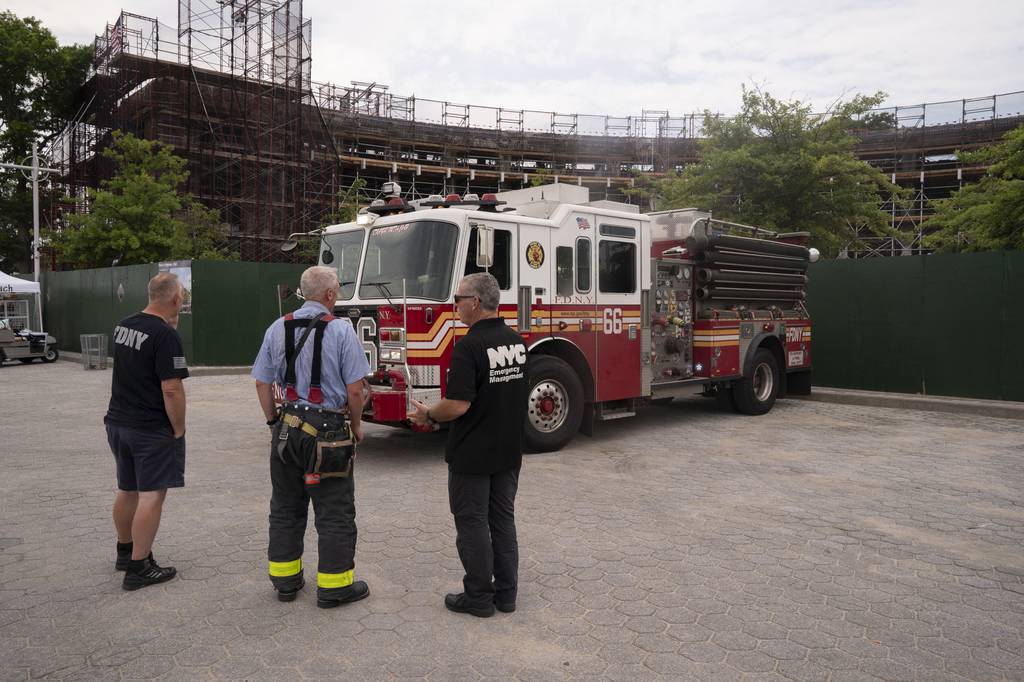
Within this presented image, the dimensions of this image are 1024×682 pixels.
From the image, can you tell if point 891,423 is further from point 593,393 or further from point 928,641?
point 928,641

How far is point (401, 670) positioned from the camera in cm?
345

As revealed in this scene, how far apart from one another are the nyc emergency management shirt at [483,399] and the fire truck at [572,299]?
11.3 ft

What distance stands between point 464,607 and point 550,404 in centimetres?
454

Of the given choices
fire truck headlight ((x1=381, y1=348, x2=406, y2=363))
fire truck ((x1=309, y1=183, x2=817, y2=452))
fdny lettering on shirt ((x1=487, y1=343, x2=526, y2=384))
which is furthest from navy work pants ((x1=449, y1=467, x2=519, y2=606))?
fire truck headlight ((x1=381, y1=348, x2=406, y2=363))

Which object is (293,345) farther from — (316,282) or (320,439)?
(320,439)

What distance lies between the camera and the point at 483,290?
4.02 meters

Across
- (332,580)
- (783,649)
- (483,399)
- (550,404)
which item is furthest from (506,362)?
(550,404)

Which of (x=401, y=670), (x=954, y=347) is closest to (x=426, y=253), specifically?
(x=401, y=670)

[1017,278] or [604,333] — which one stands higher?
[1017,278]

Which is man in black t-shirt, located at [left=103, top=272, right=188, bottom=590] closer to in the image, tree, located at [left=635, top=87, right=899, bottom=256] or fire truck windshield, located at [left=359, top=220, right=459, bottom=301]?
fire truck windshield, located at [left=359, top=220, right=459, bottom=301]

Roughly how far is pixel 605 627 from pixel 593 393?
5.13 m

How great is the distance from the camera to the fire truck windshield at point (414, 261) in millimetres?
7645

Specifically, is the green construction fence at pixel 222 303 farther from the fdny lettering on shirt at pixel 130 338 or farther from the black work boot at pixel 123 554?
the fdny lettering on shirt at pixel 130 338

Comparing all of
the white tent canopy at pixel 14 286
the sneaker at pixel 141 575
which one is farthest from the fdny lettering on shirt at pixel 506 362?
the white tent canopy at pixel 14 286
